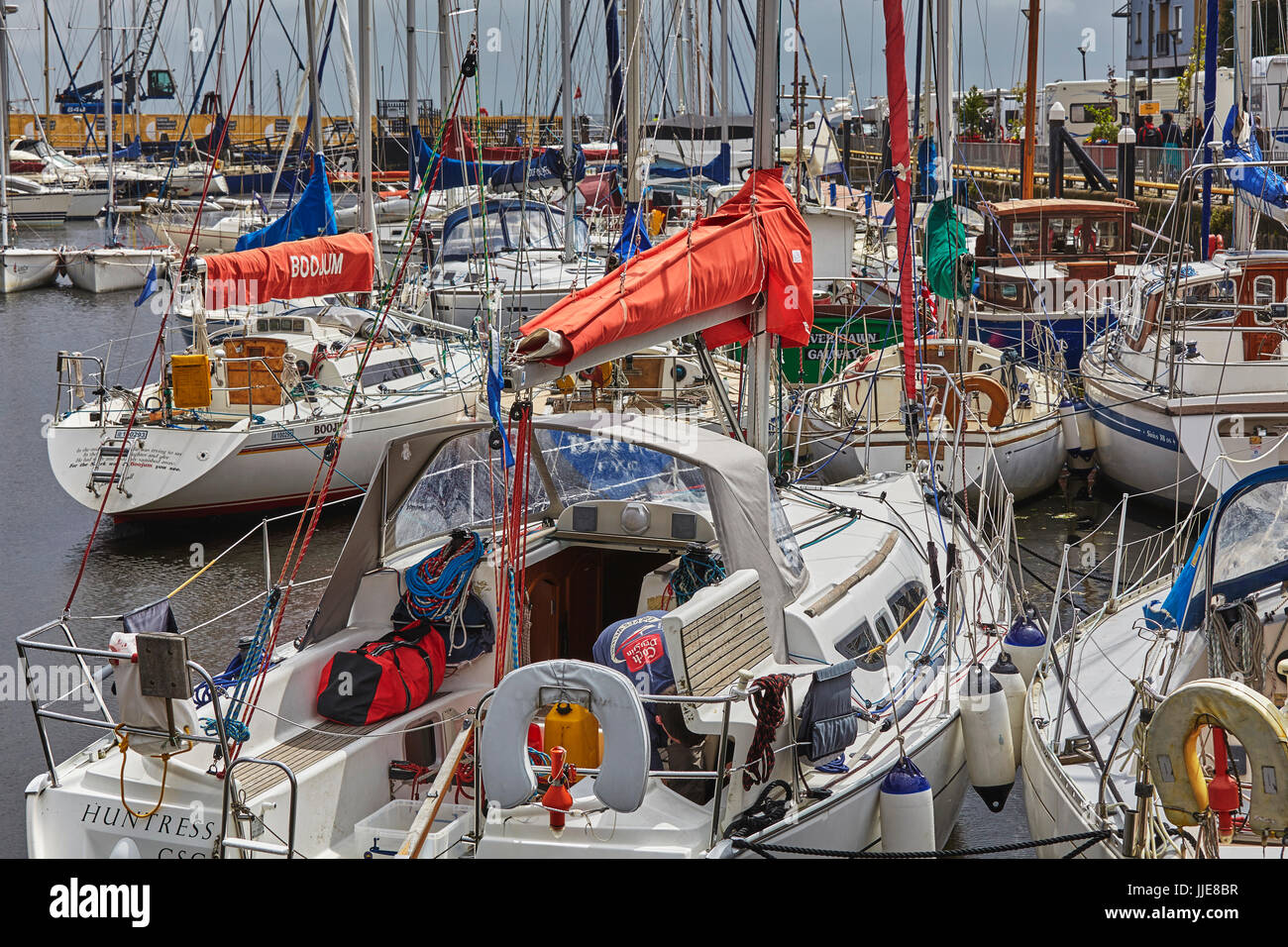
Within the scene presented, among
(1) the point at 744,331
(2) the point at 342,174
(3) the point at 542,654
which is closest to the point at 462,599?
(3) the point at 542,654

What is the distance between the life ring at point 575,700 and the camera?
18.4 ft

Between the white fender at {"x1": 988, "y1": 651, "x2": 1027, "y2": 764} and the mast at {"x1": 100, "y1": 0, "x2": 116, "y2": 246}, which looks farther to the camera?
the mast at {"x1": 100, "y1": 0, "x2": 116, "y2": 246}

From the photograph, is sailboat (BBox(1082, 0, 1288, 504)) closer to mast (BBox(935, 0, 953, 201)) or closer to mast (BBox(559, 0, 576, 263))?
mast (BBox(935, 0, 953, 201))

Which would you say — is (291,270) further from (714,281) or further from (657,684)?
(657,684)

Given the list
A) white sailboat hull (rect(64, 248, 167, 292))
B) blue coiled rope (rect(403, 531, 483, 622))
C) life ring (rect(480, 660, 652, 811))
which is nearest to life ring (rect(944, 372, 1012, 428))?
blue coiled rope (rect(403, 531, 483, 622))

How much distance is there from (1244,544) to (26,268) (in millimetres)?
31731

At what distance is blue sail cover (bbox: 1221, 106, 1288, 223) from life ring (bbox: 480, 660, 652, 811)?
10.3 meters

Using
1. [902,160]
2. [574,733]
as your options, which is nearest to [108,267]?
[902,160]

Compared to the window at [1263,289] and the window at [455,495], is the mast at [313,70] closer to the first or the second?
the window at [455,495]

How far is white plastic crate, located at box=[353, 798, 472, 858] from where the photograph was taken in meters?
6.01

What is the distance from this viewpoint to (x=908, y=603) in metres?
8.30

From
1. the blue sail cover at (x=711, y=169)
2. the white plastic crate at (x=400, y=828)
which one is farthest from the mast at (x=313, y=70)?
the white plastic crate at (x=400, y=828)
